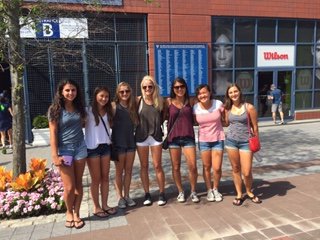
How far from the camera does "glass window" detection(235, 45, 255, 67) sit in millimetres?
11805

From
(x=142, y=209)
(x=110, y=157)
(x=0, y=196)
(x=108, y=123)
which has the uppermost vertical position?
(x=108, y=123)

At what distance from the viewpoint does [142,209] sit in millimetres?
4090

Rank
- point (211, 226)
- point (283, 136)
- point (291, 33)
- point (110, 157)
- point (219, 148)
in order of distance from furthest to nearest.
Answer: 1. point (291, 33)
2. point (283, 136)
3. point (219, 148)
4. point (110, 157)
5. point (211, 226)

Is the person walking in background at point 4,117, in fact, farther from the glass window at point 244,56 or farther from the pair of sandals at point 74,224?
the glass window at point 244,56

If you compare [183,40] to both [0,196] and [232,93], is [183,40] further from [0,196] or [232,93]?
[0,196]

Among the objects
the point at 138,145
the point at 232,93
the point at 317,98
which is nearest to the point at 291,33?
the point at 317,98

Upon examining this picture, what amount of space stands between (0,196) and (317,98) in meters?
13.2

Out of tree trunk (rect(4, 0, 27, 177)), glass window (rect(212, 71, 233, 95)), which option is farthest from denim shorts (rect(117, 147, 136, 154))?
glass window (rect(212, 71, 233, 95))

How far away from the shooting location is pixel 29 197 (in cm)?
401

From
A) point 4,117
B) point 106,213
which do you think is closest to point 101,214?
point 106,213

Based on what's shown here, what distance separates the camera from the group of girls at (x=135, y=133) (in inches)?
135

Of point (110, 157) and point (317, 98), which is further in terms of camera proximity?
point (317, 98)

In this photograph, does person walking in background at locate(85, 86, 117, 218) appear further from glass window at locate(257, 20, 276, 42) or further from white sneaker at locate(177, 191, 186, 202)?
glass window at locate(257, 20, 276, 42)

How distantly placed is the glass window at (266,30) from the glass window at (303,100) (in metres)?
2.81
